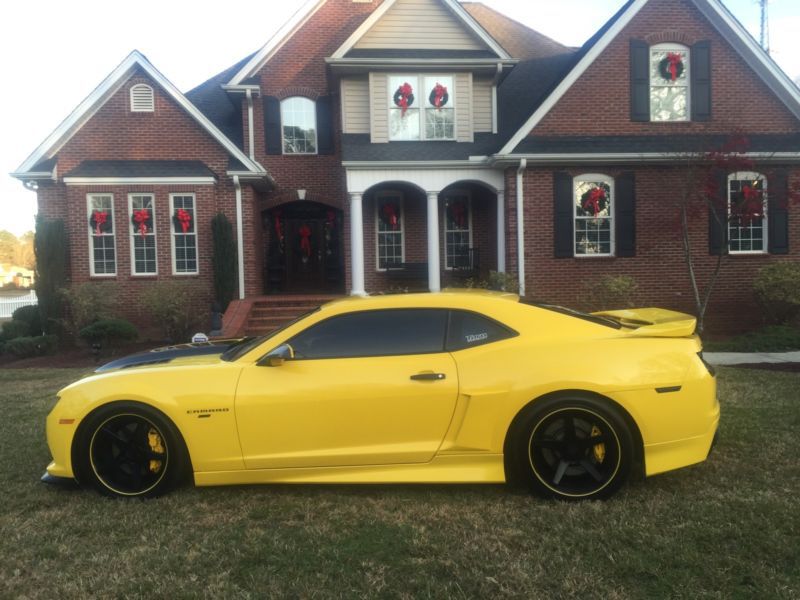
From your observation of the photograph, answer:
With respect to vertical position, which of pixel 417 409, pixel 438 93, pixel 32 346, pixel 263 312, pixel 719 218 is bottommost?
pixel 32 346

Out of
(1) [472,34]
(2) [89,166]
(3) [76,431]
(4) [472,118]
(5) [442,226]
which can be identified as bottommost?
(3) [76,431]

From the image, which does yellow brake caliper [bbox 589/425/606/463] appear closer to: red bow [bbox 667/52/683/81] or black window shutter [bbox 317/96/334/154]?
red bow [bbox 667/52/683/81]

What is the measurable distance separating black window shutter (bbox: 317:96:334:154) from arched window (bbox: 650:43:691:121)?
7534 mm

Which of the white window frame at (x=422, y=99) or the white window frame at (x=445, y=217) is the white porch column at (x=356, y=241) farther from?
the white window frame at (x=445, y=217)

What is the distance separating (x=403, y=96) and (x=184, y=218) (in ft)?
18.6

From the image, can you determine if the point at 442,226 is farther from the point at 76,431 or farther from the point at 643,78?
the point at 76,431

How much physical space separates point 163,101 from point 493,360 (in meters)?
12.2

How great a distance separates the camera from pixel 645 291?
42.8 ft

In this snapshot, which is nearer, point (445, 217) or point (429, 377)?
point (429, 377)

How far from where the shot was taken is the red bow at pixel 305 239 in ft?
50.8

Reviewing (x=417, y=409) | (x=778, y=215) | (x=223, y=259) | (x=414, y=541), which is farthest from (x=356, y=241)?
(x=414, y=541)

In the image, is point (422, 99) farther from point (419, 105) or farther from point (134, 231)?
point (134, 231)

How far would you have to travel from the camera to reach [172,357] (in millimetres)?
4477

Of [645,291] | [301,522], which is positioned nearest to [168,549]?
[301,522]
